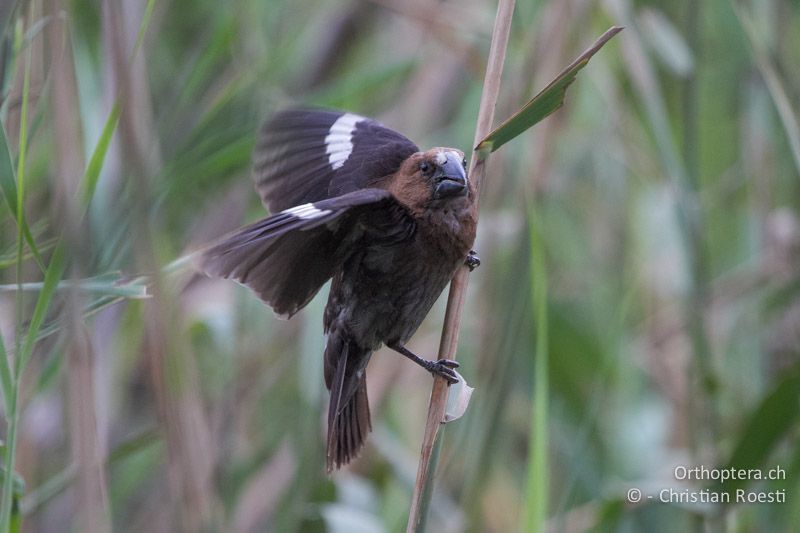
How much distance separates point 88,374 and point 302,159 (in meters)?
0.77

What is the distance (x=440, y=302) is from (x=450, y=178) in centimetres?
104

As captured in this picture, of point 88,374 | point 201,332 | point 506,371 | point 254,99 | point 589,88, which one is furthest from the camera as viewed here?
point 589,88

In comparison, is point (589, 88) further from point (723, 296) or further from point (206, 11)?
point (206, 11)

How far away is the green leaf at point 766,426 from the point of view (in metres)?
1.72

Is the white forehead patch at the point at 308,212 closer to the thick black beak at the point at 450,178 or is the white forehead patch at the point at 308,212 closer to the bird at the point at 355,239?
the bird at the point at 355,239

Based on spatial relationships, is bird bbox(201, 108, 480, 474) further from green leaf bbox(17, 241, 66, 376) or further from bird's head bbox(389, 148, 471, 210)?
green leaf bbox(17, 241, 66, 376)

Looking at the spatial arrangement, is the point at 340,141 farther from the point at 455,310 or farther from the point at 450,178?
the point at 455,310

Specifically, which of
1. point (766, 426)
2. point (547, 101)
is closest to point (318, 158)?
point (547, 101)

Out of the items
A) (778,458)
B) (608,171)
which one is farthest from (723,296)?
(778,458)

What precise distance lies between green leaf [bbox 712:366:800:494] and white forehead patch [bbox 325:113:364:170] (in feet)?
3.15

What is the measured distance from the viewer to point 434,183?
5.53 feet

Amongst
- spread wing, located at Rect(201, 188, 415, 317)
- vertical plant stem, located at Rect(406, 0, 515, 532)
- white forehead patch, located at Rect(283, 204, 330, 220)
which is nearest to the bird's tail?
spread wing, located at Rect(201, 188, 415, 317)

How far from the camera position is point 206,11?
9.28 ft

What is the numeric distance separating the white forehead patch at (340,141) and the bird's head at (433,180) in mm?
189
